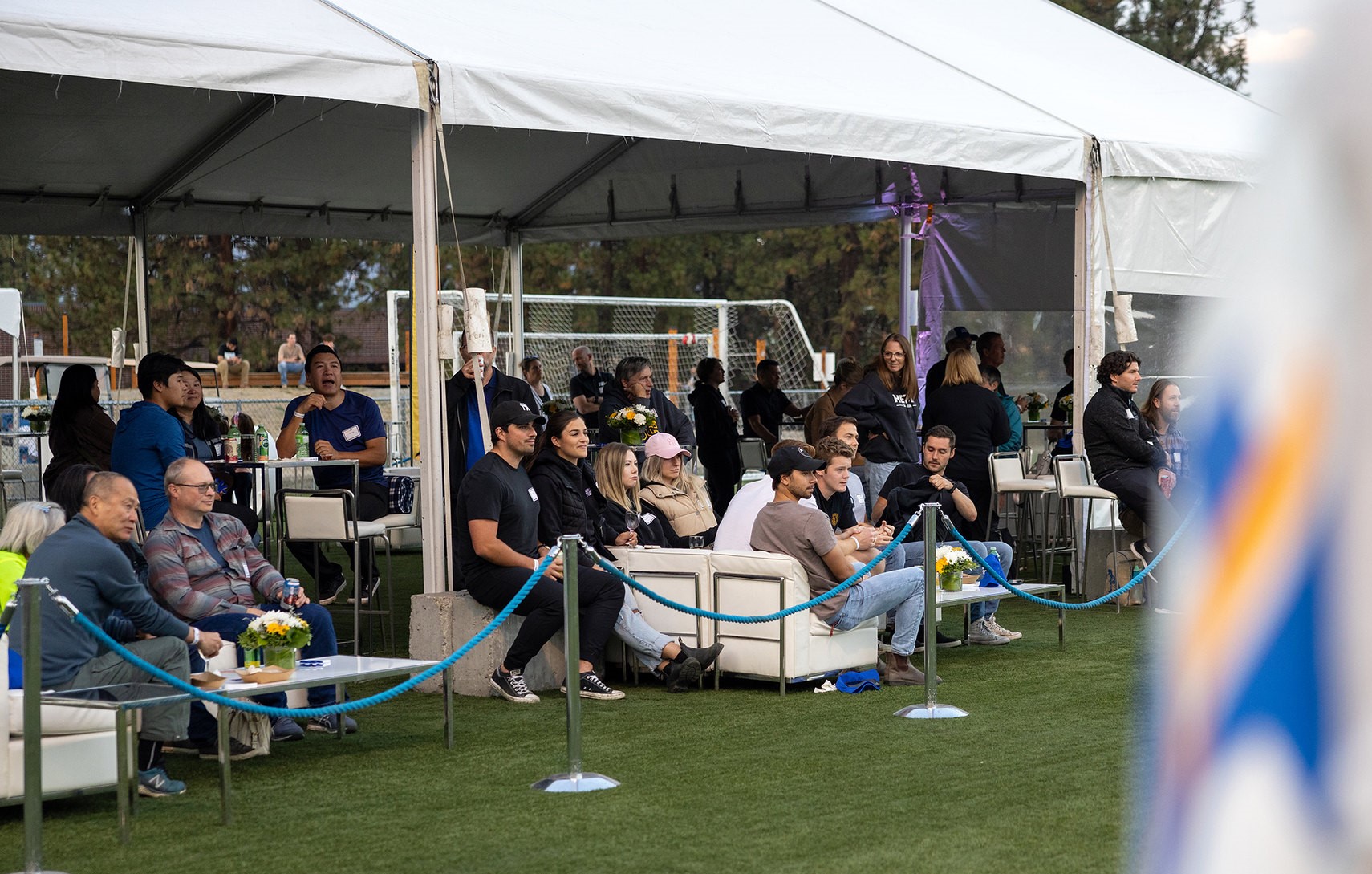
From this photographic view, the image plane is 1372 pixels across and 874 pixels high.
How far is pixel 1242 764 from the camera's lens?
69 centimetres

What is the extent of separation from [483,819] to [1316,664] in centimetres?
461

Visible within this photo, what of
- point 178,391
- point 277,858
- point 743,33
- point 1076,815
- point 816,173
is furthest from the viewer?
point 816,173

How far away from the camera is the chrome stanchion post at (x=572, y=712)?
5359 millimetres

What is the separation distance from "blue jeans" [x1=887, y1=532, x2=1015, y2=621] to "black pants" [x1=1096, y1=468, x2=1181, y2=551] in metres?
1.30

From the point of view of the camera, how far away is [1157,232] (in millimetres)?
10812

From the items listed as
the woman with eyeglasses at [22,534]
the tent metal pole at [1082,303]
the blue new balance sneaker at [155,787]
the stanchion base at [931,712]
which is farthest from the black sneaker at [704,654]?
the tent metal pole at [1082,303]

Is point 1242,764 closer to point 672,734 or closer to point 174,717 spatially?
point 174,717

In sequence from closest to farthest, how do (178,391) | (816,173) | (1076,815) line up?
(1076,815) → (178,391) → (816,173)

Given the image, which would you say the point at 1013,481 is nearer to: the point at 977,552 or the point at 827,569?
the point at 977,552

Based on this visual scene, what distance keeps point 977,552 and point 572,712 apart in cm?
356

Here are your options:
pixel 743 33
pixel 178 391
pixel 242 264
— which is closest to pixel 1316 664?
pixel 178 391

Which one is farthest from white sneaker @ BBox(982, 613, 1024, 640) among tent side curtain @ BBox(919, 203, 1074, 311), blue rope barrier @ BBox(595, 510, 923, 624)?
tent side curtain @ BBox(919, 203, 1074, 311)

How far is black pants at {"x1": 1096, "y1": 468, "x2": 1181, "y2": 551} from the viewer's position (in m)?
9.87

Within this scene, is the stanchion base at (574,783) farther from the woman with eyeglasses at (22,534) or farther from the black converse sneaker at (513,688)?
the woman with eyeglasses at (22,534)
